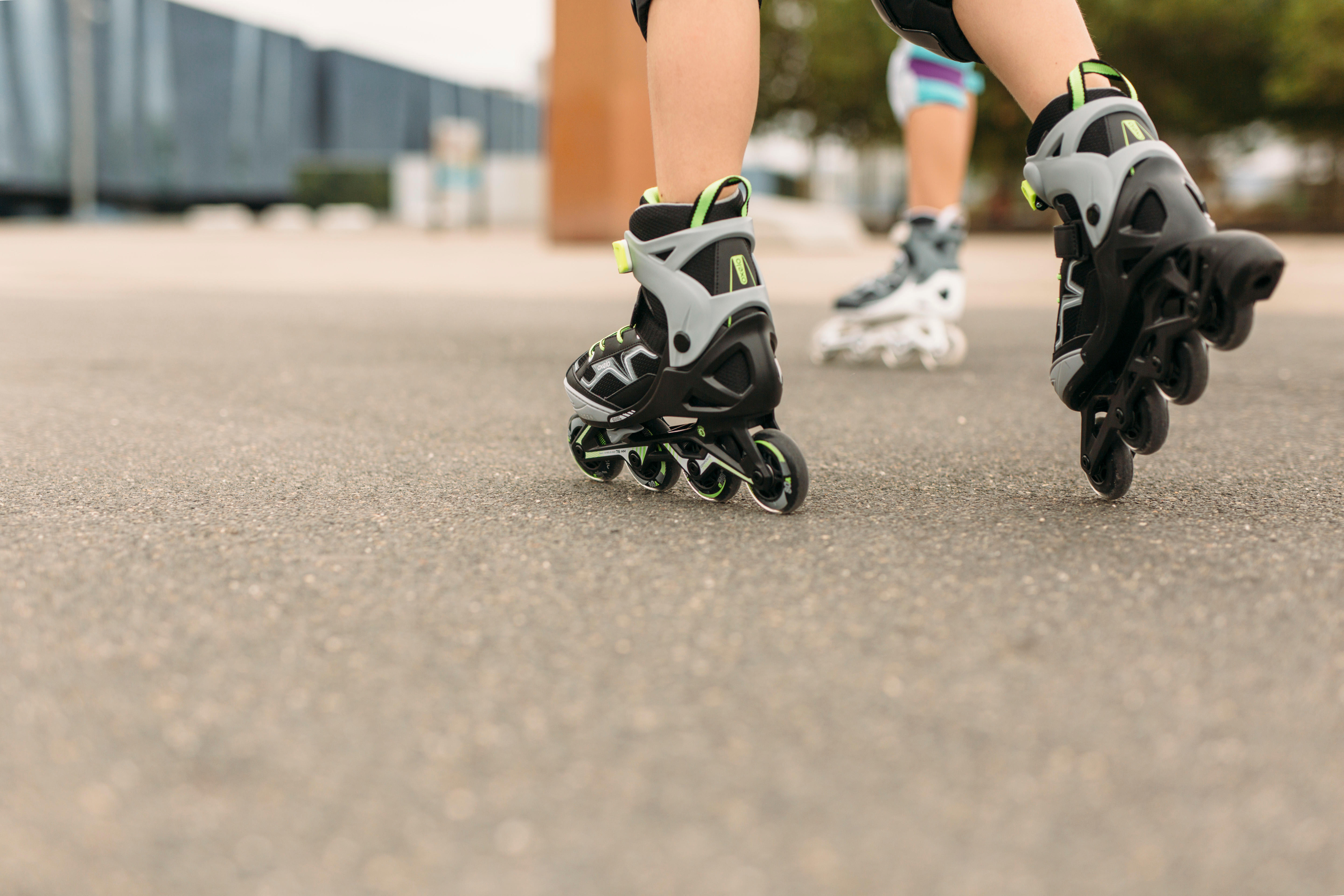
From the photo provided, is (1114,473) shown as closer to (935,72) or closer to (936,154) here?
(936,154)

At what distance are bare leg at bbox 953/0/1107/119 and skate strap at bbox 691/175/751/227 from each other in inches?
13.1

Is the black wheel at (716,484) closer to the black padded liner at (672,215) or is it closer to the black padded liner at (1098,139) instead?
the black padded liner at (672,215)

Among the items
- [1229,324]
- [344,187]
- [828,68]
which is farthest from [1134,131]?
[344,187]

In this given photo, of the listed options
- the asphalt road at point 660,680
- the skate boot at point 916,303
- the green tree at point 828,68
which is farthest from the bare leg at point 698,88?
the green tree at point 828,68

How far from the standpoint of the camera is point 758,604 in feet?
3.14

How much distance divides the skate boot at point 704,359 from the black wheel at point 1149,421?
0.34 m

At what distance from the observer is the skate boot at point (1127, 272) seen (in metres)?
1.07

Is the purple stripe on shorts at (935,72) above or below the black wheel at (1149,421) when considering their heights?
above

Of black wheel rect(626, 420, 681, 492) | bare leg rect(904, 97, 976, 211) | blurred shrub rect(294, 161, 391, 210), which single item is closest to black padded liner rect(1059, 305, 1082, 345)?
black wheel rect(626, 420, 681, 492)

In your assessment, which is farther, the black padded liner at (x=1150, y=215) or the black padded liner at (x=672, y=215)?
the black padded liner at (x=672, y=215)

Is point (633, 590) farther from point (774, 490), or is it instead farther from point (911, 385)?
point (911, 385)

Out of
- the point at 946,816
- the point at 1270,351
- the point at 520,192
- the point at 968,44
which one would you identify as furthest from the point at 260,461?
the point at 520,192

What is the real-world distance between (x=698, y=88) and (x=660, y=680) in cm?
77

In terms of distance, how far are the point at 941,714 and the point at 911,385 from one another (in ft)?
6.33
